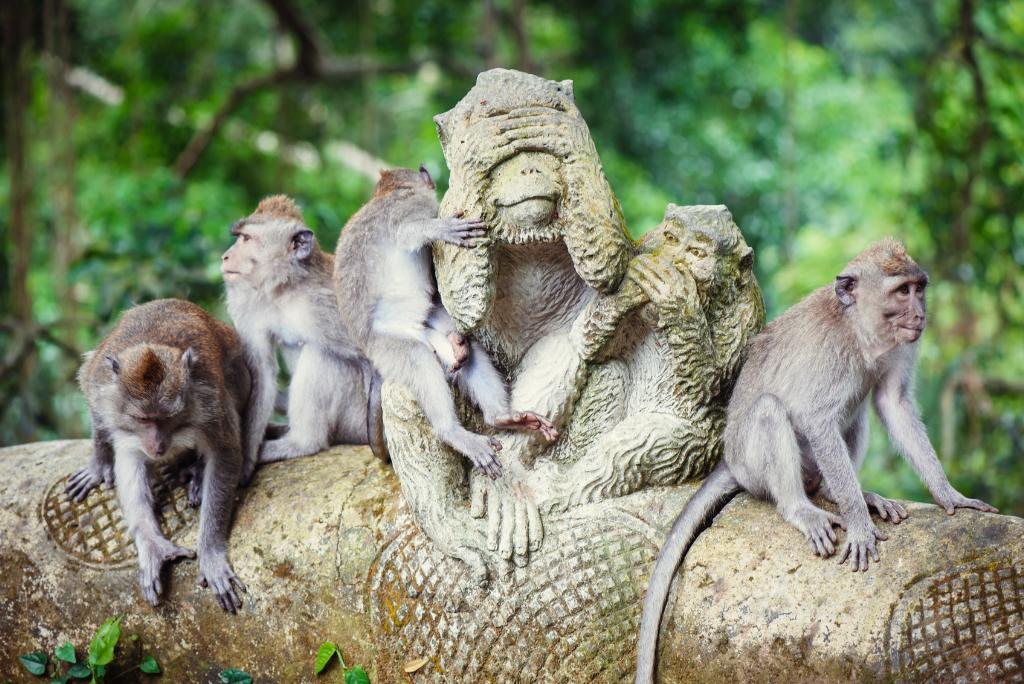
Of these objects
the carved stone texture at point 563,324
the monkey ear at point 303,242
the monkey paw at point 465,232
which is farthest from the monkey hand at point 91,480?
the monkey paw at point 465,232

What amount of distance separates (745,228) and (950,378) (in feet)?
14.9

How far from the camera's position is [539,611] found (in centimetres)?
411

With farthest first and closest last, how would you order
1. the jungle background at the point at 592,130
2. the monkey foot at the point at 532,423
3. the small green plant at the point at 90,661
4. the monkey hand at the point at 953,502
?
the jungle background at the point at 592,130
the small green plant at the point at 90,661
the monkey foot at the point at 532,423
the monkey hand at the point at 953,502

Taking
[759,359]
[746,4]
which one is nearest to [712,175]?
[746,4]

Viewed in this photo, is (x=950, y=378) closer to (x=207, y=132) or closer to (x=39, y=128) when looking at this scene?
(x=207, y=132)

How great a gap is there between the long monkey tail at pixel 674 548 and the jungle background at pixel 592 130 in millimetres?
3646

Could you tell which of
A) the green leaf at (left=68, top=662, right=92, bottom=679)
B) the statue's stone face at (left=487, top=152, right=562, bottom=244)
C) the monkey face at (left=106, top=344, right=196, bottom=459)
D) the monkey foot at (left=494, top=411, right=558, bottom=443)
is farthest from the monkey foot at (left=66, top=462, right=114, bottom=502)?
the statue's stone face at (left=487, top=152, right=562, bottom=244)

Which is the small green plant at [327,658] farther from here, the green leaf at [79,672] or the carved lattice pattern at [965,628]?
the carved lattice pattern at [965,628]

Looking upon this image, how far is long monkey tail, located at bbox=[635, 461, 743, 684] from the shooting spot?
3.93m

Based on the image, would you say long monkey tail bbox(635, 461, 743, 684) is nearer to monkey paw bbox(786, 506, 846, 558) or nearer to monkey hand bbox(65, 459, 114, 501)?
monkey paw bbox(786, 506, 846, 558)

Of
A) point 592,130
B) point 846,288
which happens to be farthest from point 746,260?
point 592,130

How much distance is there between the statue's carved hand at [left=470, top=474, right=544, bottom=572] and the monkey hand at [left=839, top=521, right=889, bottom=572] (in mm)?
1165

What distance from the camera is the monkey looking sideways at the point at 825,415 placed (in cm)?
400

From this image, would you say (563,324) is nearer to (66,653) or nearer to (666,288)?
(666,288)
